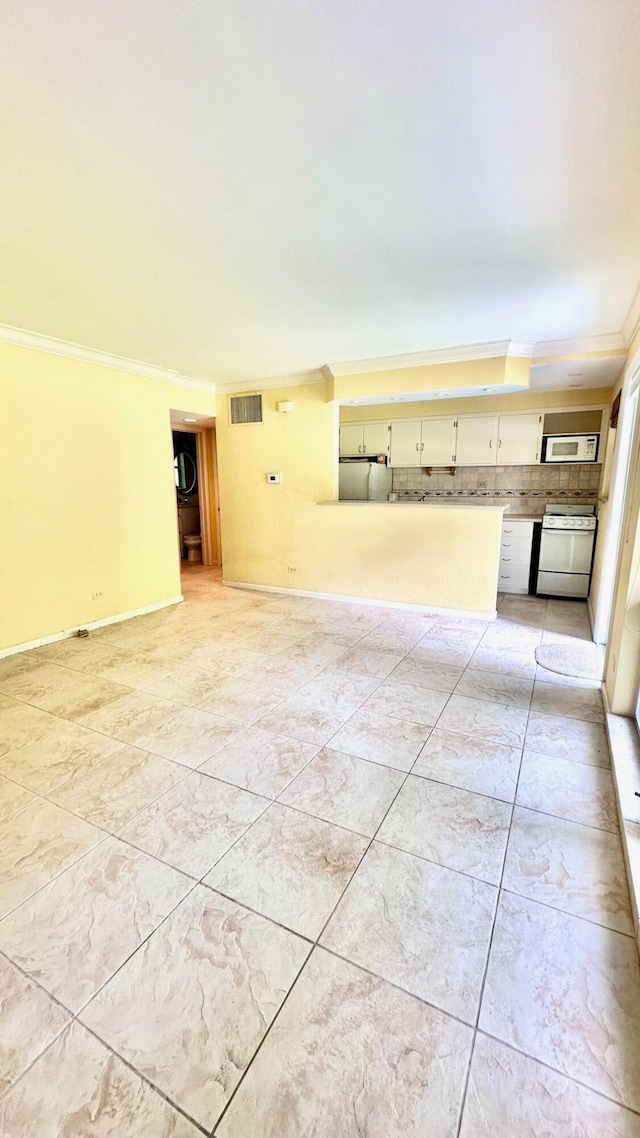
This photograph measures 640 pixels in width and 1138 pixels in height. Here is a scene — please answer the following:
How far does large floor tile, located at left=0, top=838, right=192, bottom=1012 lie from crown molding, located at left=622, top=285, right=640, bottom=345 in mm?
3841

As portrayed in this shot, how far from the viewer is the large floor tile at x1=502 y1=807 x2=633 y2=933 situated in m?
1.45

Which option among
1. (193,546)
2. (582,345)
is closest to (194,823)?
(582,345)

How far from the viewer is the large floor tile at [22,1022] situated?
3.52ft

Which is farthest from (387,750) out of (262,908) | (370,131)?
(370,131)

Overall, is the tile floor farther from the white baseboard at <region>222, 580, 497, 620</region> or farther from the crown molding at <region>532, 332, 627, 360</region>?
the crown molding at <region>532, 332, 627, 360</region>

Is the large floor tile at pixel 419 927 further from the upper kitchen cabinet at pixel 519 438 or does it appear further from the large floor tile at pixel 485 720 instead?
the upper kitchen cabinet at pixel 519 438

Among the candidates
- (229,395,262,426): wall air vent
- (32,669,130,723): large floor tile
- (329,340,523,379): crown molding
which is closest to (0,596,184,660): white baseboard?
(32,669,130,723): large floor tile

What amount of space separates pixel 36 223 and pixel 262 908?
115 inches

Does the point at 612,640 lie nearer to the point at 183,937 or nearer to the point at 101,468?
the point at 183,937

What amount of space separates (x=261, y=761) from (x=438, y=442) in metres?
4.56

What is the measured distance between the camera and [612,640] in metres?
2.82

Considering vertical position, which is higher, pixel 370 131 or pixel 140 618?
pixel 370 131

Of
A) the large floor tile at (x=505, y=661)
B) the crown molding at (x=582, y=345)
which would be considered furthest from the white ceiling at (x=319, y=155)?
the large floor tile at (x=505, y=661)

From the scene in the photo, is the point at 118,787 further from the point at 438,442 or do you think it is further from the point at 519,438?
the point at 519,438
